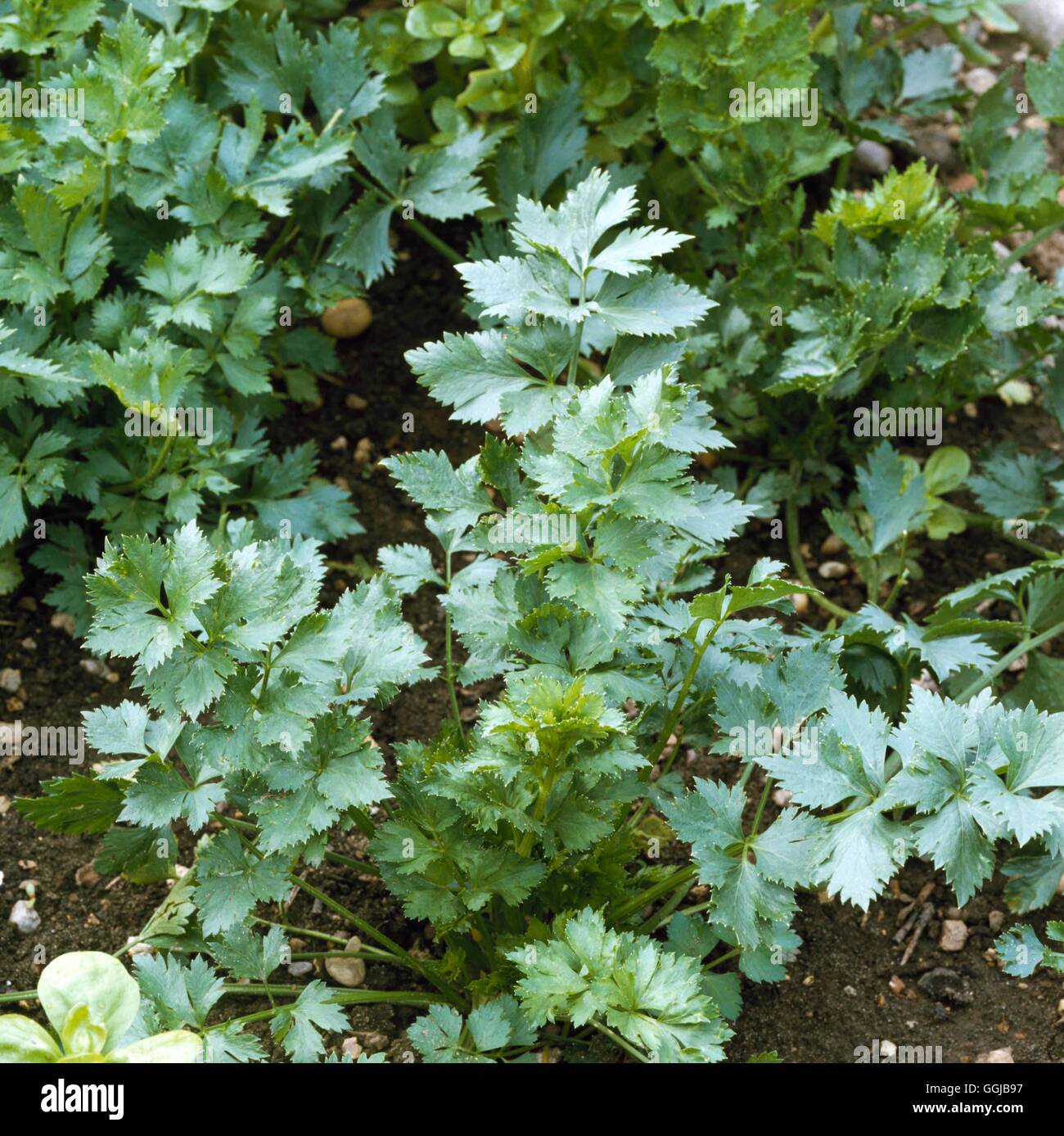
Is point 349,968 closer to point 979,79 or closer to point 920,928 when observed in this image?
point 920,928

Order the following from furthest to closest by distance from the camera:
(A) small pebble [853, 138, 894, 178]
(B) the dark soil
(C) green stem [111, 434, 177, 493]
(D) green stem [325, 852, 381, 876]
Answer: (A) small pebble [853, 138, 894, 178] < (C) green stem [111, 434, 177, 493] < (B) the dark soil < (D) green stem [325, 852, 381, 876]

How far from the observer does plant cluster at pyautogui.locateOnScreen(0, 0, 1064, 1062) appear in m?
2.12

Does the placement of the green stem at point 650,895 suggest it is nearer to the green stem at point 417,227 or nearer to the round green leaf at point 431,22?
the green stem at point 417,227

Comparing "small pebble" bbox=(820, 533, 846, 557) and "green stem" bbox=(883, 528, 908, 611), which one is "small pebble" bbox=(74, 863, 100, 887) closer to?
"green stem" bbox=(883, 528, 908, 611)

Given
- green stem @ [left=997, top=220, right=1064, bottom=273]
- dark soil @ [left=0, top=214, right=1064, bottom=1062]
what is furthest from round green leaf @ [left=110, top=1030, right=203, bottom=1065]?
green stem @ [left=997, top=220, right=1064, bottom=273]

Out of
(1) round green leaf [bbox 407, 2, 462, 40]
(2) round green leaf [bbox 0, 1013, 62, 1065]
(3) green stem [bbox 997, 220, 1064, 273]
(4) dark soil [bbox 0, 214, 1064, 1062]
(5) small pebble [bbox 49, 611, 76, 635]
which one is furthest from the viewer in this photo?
(1) round green leaf [bbox 407, 2, 462, 40]

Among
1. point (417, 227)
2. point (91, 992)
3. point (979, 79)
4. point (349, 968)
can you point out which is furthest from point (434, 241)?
point (91, 992)

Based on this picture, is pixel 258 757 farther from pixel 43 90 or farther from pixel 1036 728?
pixel 43 90

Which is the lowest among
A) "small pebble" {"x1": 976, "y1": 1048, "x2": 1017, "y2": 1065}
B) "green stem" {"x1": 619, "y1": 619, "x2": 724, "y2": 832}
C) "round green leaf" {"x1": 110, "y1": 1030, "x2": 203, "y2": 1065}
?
"small pebble" {"x1": 976, "y1": 1048, "x2": 1017, "y2": 1065}

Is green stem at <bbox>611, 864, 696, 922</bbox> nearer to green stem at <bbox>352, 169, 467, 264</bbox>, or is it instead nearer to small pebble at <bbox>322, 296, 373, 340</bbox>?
green stem at <bbox>352, 169, 467, 264</bbox>

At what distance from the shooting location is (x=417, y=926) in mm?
2713

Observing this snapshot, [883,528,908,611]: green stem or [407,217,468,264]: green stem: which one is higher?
[407,217,468,264]: green stem

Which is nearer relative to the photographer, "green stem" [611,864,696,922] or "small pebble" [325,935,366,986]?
"green stem" [611,864,696,922]
